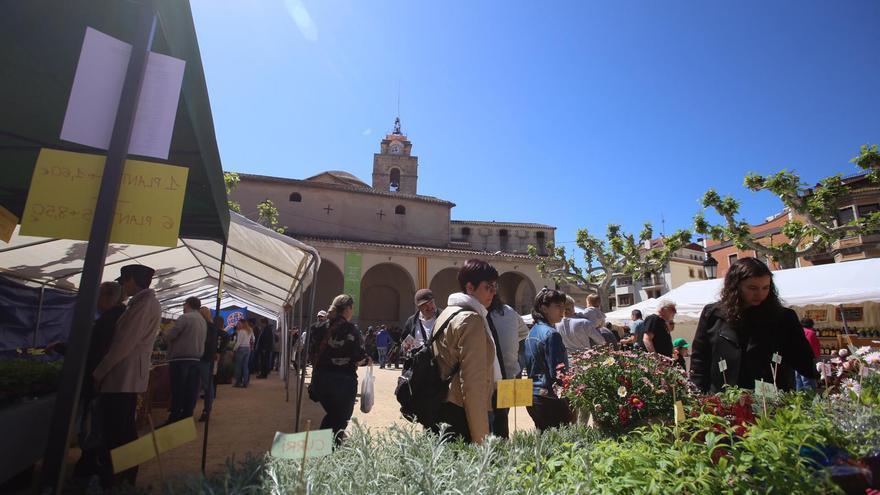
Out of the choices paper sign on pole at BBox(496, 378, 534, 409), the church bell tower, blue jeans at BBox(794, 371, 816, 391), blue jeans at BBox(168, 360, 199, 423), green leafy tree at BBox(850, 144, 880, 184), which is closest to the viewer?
paper sign on pole at BBox(496, 378, 534, 409)

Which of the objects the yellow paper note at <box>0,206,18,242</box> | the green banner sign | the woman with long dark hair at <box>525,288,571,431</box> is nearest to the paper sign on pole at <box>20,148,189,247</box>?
the yellow paper note at <box>0,206,18,242</box>

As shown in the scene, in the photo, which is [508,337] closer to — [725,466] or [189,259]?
[725,466]

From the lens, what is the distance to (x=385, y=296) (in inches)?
1045

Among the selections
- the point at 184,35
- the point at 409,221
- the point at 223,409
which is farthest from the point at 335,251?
the point at 184,35

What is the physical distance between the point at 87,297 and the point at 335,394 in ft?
10.5

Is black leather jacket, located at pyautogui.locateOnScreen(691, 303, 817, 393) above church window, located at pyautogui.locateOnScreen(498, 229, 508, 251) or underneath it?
underneath

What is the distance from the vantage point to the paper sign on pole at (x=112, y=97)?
4.59ft

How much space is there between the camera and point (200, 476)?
1354 mm

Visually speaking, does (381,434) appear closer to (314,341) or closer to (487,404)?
(487,404)

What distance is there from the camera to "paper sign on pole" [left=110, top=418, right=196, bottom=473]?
138cm

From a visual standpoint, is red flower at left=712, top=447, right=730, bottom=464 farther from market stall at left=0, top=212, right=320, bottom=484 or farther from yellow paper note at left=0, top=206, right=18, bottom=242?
yellow paper note at left=0, top=206, right=18, bottom=242

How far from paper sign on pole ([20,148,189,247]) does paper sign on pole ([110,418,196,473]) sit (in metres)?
0.66

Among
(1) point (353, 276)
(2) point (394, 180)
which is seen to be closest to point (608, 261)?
(1) point (353, 276)

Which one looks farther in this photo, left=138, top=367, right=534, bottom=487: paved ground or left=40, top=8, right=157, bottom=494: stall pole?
left=138, top=367, right=534, bottom=487: paved ground
